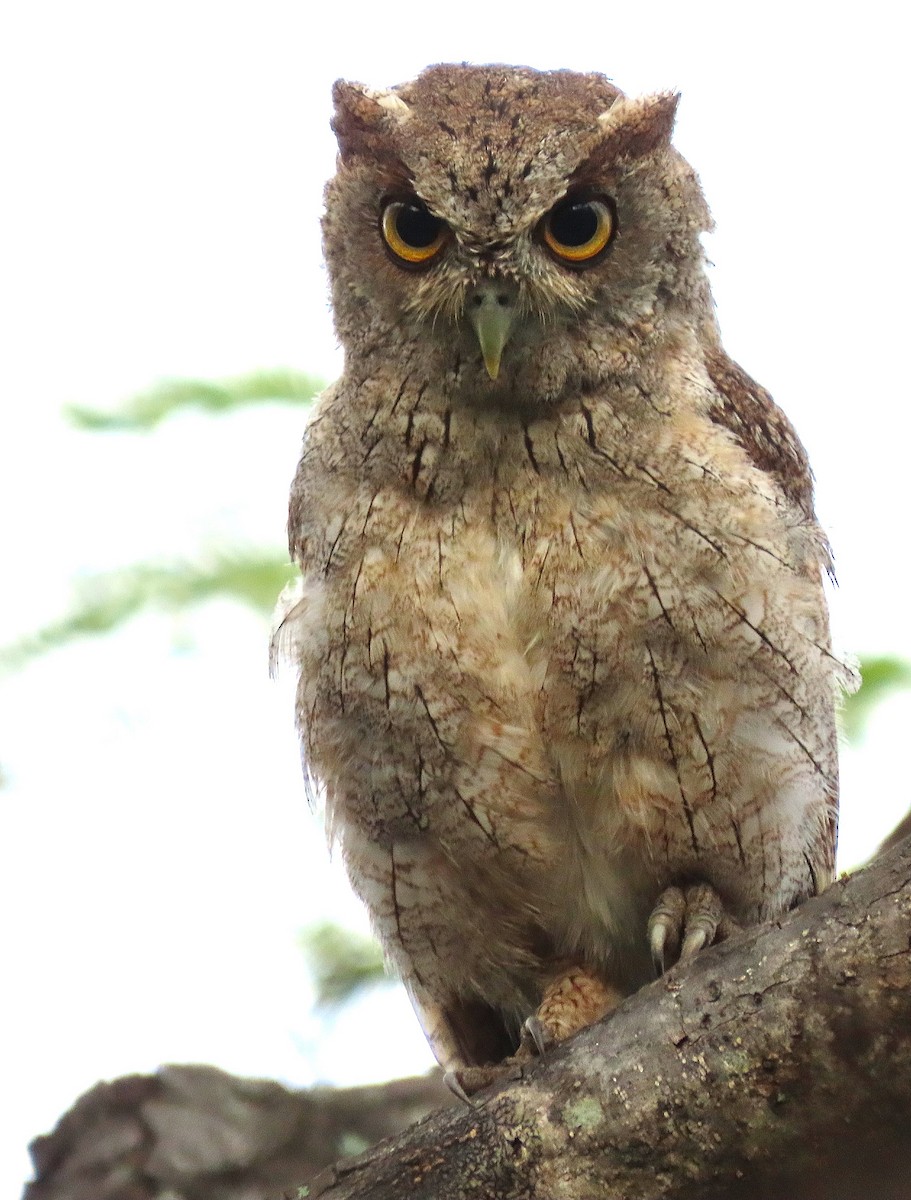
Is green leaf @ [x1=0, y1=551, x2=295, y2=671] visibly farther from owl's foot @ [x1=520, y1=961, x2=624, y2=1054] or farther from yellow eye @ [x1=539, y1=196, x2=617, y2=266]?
owl's foot @ [x1=520, y1=961, x2=624, y2=1054]

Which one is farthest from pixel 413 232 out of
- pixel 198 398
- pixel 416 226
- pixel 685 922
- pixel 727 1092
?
pixel 727 1092

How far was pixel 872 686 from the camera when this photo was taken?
11.3 ft

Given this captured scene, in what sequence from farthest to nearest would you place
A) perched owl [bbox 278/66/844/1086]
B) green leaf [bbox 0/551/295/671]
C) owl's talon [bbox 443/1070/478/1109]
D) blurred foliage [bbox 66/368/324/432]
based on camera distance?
blurred foliage [bbox 66/368/324/432], green leaf [bbox 0/551/295/671], perched owl [bbox 278/66/844/1086], owl's talon [bbox 443/1070/478/1109]

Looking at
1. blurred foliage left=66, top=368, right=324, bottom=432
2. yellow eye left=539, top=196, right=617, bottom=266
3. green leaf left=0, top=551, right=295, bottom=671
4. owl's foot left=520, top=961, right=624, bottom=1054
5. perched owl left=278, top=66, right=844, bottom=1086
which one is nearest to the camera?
perched owl left=278, top=66, right=844, bottom=1086

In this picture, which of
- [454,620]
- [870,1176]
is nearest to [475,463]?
[454,620]

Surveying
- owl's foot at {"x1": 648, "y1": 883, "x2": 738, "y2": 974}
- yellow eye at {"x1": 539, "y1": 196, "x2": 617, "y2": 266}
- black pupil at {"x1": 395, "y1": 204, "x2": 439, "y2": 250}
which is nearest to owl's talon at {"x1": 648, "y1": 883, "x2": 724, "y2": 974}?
owl's foot at {"x1": 648, "y1": 883, "x2": 738, "y2": 974}

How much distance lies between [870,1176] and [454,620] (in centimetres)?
138

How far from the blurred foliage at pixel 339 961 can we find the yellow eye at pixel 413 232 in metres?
1.70

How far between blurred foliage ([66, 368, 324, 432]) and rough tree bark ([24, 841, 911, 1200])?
1870 mm

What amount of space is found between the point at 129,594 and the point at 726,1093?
181 centimetres

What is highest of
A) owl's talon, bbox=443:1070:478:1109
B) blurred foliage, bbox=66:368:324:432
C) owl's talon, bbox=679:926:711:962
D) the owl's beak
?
blurred foliage, bbox=66:368:324:432

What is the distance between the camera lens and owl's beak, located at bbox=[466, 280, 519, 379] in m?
3.05

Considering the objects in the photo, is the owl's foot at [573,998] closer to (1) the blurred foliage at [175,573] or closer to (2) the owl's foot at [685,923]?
(2) the owl's foot at [685,923]

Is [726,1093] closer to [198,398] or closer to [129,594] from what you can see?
[129,594]
